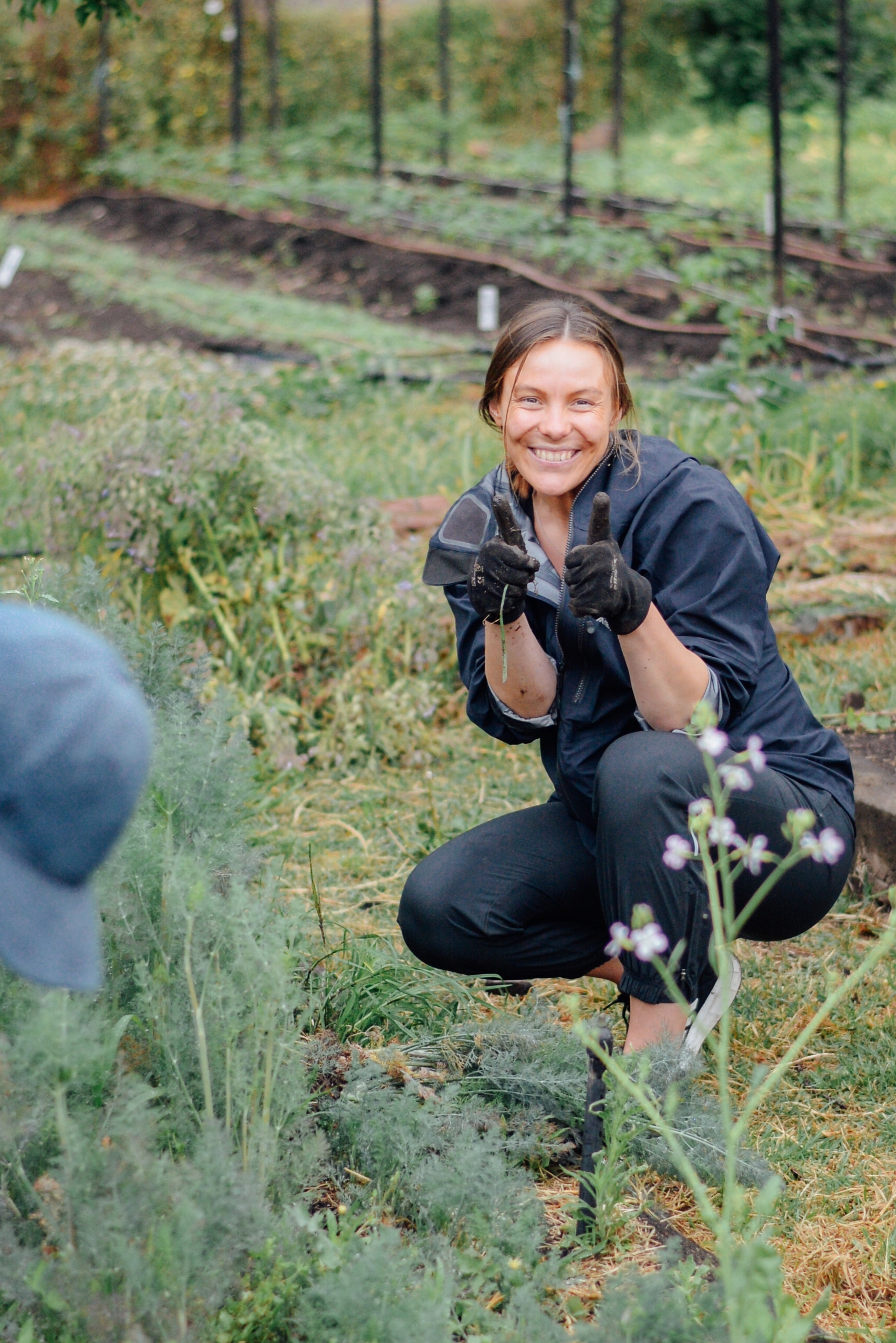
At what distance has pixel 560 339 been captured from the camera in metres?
2.14

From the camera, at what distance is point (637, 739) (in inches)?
80.4

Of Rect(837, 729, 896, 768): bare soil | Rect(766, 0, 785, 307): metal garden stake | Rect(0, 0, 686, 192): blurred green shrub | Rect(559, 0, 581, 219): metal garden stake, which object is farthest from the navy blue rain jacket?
Rect(0, 0, 686, 192): blurred green shrub

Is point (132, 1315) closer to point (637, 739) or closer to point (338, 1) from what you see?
point (637, 739)

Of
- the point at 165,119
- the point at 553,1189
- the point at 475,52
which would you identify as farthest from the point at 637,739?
the point at 475,52

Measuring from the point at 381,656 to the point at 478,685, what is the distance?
57.9 inches

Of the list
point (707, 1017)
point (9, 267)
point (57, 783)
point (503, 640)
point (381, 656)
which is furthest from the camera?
point (9, 267)

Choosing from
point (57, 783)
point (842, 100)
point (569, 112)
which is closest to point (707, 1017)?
point (57, 783)

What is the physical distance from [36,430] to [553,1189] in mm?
4264

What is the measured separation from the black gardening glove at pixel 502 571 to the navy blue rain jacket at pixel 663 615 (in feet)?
0.61

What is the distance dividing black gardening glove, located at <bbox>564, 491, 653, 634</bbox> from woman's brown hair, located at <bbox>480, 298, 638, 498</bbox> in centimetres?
36

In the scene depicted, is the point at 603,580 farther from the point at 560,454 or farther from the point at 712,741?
the point at 712,741

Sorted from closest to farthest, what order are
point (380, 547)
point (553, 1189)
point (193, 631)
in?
point (553, 1189) → point (193, 631) → point (380, 547)

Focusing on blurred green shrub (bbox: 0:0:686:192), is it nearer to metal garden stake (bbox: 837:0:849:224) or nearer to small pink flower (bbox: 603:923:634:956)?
metal garden stake (bbox: 837:0:849:224)

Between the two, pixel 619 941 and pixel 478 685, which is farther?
pixel 478 685
